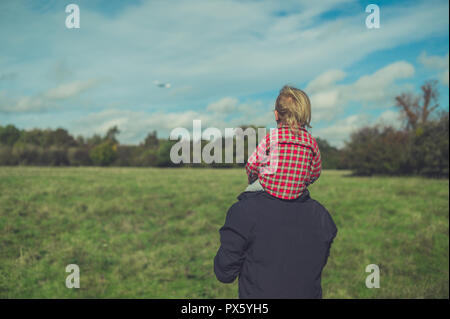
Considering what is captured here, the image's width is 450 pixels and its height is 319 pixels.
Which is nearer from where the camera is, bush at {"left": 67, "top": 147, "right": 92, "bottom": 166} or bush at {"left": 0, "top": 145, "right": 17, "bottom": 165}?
bush at {"left": 0, "top": 145, "right": 17, "bottom": 165}

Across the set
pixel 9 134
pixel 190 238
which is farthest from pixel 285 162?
pixel 190 238

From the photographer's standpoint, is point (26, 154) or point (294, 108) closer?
point (294, 108)

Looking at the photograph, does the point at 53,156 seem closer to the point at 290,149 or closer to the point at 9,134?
the point at 9,134

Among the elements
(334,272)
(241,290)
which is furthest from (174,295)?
(241,290)

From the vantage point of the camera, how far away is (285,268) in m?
1.79

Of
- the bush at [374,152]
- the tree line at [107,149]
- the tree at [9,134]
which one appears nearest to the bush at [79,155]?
the tree line at [107,149]

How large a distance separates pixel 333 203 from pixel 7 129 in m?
38.0

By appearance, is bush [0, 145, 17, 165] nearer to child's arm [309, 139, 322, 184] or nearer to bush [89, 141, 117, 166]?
bush [89, 141, 117, 166]

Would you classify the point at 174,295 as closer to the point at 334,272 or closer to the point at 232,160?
the point at 334,272

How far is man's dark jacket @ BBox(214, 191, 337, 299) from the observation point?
1737 mm

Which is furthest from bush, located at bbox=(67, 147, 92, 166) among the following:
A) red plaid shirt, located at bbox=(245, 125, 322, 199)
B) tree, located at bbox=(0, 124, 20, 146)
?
red plaid shirt, located at bbox=(245, 125, 322, 199)

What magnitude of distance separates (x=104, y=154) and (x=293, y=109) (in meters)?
5.43

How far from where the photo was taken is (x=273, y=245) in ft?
5.76

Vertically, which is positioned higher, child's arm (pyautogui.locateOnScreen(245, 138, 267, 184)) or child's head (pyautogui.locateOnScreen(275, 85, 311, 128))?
child's head (pyautogui.locateOnScreen(275, 85, 311, 128))
